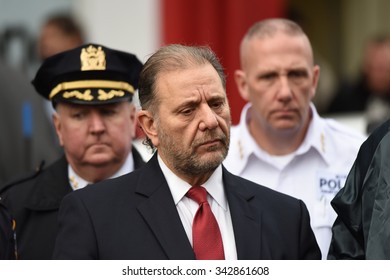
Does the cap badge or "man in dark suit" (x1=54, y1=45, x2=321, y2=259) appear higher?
the cap badge

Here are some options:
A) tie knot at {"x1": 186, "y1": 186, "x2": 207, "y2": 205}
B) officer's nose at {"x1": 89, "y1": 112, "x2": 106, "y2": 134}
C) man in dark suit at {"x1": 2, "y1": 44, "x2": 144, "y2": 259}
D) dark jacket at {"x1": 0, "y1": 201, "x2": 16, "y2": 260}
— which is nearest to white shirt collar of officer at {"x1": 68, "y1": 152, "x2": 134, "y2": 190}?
man in dark suit at {"x1": 2, "y1": 44, "x2": 144, "y2": 259}

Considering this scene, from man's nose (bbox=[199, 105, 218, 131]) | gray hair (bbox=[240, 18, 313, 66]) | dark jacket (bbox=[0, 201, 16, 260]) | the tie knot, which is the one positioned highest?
gray hair (bbox=[240, 18, 313, 66])

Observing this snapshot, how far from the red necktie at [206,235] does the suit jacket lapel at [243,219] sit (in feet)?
0.23

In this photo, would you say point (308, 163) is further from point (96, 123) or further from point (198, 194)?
point (198, 194)

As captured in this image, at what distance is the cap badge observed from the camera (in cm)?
558

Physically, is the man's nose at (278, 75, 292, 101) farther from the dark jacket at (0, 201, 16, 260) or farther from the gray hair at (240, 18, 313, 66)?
the dark jacket at (0, 201, 16, 260)

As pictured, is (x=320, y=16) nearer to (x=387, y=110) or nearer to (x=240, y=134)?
(x=387, y=110)

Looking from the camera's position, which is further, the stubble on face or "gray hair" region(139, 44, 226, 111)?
"gray hair" region(139, 44, 226, 111)

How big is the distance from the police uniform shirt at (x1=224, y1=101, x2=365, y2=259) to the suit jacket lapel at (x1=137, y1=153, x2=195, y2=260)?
48.6 inches

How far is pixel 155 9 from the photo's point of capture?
33.7 ft

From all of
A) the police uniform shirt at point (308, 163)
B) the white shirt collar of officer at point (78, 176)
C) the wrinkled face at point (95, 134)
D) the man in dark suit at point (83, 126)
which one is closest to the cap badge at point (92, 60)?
the man in dark suit at point (83, 126)


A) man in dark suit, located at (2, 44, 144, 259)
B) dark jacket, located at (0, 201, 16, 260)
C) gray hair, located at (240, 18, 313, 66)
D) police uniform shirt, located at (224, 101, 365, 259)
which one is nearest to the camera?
dark jacket, located at (0, 201, 16, 260)
